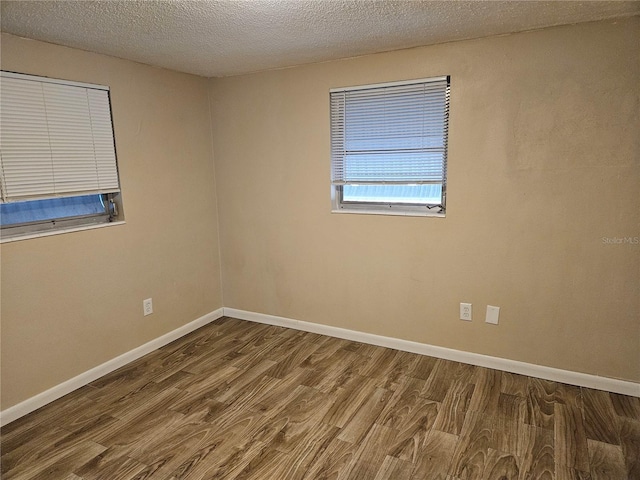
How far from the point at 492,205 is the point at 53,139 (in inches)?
114

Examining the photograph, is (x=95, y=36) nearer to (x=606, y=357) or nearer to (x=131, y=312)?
(x=131, y=312)

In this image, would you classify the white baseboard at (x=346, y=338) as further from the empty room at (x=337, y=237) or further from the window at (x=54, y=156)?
the window at (x=54, y=156)

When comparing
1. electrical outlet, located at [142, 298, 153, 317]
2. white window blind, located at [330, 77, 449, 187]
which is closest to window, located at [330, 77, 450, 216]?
white window blind, located at [330, 77, 449, 187]

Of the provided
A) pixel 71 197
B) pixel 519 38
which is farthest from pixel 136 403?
pixel 519 38

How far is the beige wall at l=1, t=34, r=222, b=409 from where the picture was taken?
2.45m

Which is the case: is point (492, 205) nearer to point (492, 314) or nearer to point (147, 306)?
point (492, 314)

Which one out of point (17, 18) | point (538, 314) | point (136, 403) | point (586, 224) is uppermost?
point (17, 18)

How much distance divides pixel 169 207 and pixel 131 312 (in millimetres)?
896

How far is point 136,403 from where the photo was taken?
2.60 m

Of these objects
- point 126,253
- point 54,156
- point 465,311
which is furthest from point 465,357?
point 54,156

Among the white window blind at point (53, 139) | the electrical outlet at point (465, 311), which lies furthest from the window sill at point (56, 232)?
the electrical outlet at point (465, 311)

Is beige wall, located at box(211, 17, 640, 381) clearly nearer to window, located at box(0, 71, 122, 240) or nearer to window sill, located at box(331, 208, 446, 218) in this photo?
window sill, located at box(331, 208, 446, 218)

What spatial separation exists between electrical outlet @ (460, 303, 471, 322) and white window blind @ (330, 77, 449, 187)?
36.0 inches

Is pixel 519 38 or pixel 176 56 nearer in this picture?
pixel 519 38
